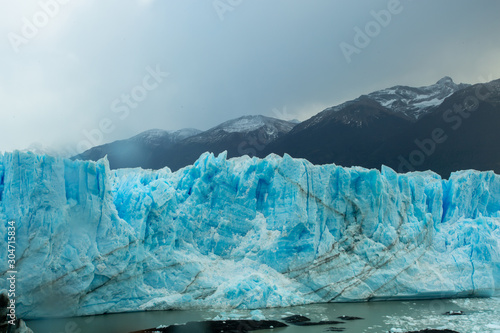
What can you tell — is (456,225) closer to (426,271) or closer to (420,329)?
(426,271)

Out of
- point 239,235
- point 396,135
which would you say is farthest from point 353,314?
point 396,135

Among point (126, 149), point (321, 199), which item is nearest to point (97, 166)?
point (321, 199)

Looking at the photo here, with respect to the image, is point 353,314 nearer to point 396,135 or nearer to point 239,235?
point 239,235

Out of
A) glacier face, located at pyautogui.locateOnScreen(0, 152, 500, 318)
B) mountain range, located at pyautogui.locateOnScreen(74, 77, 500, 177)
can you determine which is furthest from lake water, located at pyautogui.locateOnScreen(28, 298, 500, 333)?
mountain range, located at pyautogui.locateOnScreen(74, 77, 500, 177)

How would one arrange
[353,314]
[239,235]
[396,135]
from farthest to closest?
1. [396,135]
2. [239,235]
3. [353,314]

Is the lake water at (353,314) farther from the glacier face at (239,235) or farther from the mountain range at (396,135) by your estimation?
the mountain range at (396,135)

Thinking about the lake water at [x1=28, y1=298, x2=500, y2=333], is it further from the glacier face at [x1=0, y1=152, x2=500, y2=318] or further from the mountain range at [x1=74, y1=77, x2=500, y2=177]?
the mountain range at [x1=74, y1=77, x2=500, y2=177]
